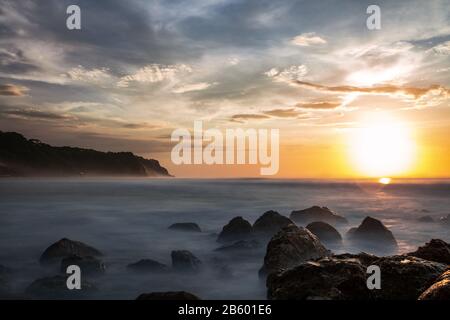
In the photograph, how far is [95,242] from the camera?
30312 mm

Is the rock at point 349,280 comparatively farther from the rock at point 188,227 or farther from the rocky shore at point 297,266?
the rock at point 188,227

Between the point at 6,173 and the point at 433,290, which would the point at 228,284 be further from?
the point at 6,173

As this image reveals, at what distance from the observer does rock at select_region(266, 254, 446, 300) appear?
28.1ft

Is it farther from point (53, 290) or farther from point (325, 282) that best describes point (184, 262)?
point (325, 282)

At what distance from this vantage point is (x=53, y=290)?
585 inches

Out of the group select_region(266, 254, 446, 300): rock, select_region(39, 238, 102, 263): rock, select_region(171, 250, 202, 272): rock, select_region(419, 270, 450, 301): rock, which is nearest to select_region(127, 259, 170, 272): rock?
select_region(171, 250, 202, 272): rock

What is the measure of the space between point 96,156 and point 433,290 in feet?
627

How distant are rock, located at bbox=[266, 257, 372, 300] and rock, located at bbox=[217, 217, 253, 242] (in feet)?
54.8

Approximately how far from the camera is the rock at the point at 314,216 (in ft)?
112

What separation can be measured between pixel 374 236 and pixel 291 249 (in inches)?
612

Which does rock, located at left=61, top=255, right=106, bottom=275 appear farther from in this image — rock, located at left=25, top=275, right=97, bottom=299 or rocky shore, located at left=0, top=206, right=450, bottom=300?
rock, located at left=25, top=275, right=97, bottom=299

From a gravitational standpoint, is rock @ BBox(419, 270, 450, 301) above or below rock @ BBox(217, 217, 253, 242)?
above

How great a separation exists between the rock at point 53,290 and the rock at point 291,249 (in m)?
7.44
